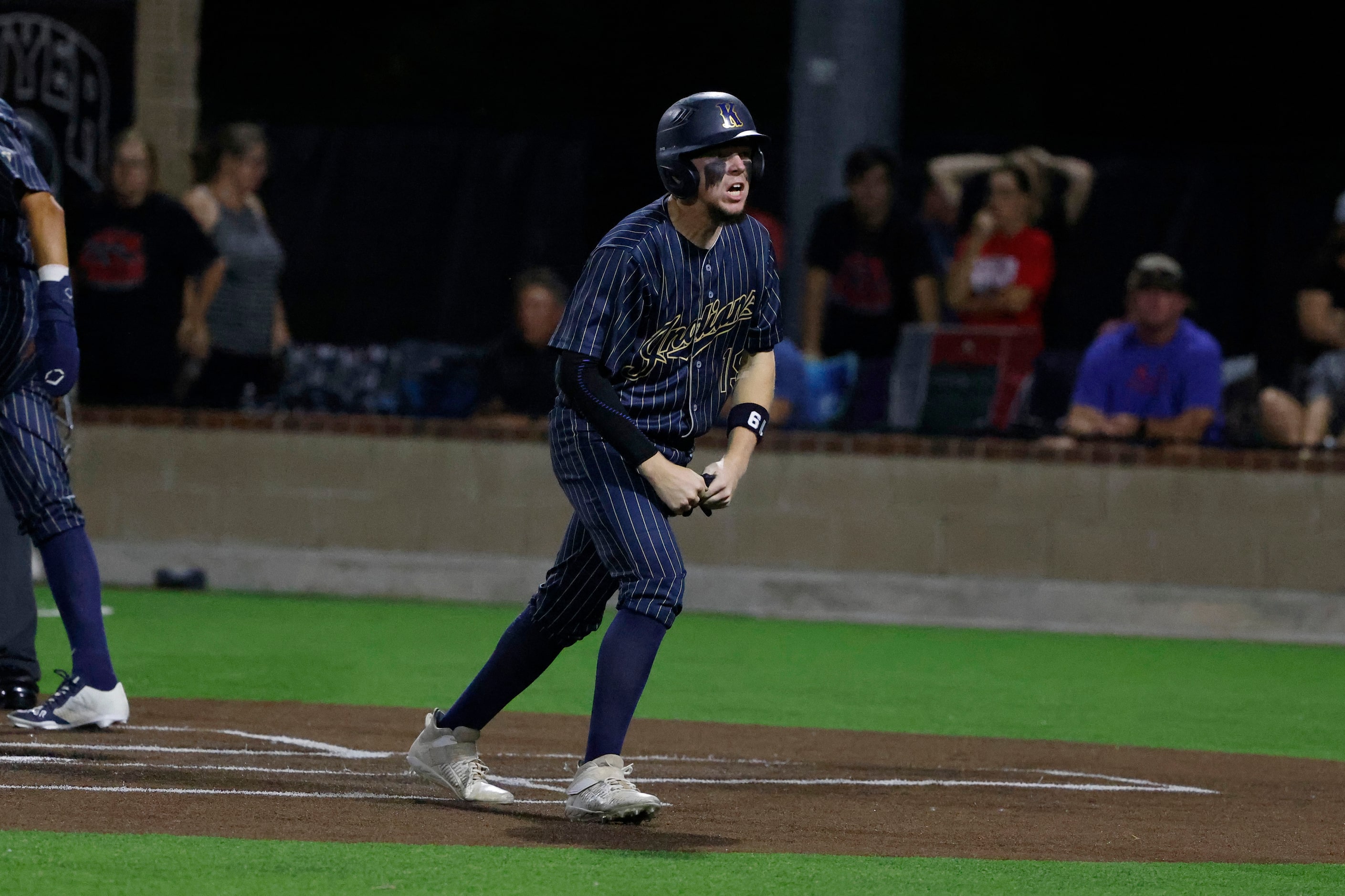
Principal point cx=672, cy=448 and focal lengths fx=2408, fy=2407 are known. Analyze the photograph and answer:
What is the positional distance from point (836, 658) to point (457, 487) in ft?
11.4

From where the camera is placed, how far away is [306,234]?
57.9 ft

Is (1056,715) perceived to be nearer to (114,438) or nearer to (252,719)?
(252,719)

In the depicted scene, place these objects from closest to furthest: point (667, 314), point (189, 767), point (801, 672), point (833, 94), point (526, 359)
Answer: point (667, 314), point (189, 767), point (801, 672), point (526, 359), point (833, 94)

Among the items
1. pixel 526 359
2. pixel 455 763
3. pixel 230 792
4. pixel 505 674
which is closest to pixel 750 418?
pixel 505 674

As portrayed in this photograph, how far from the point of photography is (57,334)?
24.5ft

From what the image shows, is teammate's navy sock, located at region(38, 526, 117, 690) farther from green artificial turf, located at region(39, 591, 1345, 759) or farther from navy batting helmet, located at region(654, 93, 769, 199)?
navy batting helmet, located at region(654, 93, 769, 199)

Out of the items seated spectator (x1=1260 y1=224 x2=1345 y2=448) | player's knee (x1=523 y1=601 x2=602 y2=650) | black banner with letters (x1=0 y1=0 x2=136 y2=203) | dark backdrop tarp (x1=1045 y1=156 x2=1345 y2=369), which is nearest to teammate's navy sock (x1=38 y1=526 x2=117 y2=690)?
player's knee (x1=523 y1=601 x2=602 y2=650)

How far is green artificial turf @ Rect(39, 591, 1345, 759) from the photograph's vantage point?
9.45 m

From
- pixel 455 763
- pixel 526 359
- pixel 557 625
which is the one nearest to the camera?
pixel 557 625

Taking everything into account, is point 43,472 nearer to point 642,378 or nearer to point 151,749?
point 151,749

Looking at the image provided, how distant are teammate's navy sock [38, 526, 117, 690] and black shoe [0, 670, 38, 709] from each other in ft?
1.80

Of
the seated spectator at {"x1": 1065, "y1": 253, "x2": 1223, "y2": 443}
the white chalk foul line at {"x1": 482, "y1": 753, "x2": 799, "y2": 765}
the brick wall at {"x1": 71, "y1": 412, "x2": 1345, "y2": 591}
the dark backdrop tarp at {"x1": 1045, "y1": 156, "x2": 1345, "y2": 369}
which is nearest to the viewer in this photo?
the white chalk foul line at {"x1": 482, "y1": 753, "x2": 799, "y2": 765}

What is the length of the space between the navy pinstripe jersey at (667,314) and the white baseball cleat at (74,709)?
219cm

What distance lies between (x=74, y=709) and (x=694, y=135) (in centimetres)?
292
